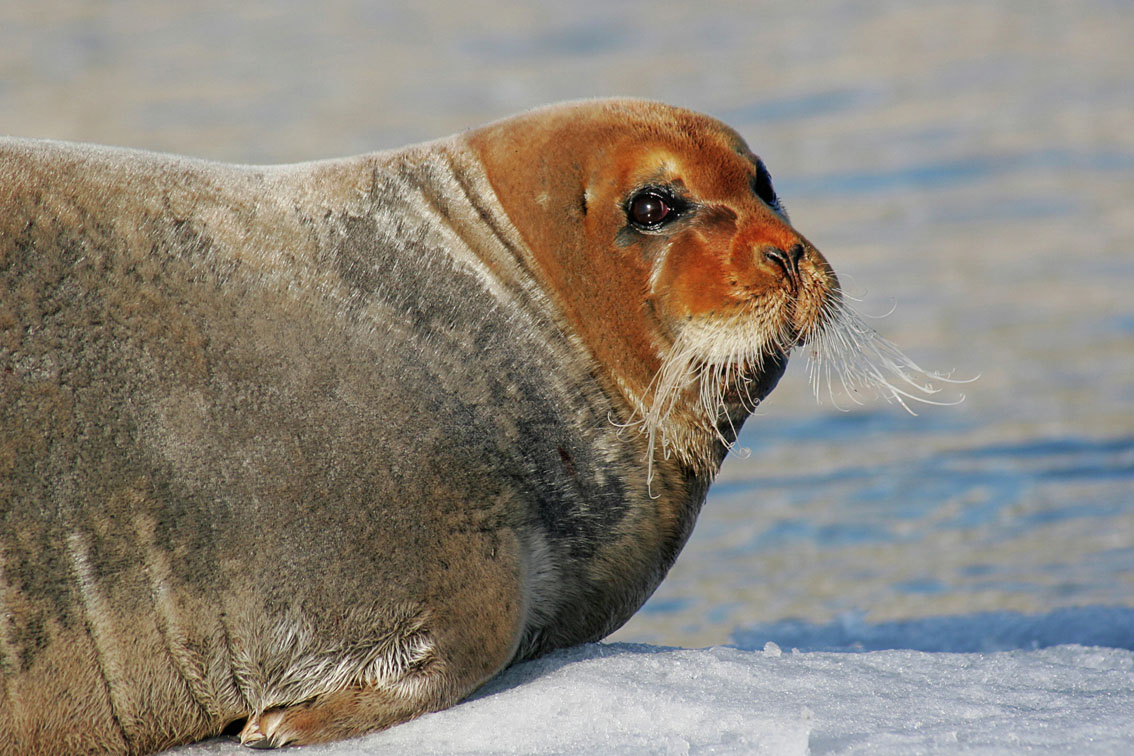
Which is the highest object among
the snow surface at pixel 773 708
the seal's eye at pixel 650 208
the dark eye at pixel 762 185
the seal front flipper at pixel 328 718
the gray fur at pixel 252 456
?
the dark eye at pixel 762 185

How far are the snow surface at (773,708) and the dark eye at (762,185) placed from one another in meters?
1.13

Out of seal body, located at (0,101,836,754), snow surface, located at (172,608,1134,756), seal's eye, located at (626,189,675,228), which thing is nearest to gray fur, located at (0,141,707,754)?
seal body, located at (0,101,836,754)

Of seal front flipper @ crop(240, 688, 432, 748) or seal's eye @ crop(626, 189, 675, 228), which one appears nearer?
seal front flipper @ crop(240, 688, 432, 748)

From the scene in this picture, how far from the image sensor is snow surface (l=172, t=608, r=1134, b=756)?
3.14 m

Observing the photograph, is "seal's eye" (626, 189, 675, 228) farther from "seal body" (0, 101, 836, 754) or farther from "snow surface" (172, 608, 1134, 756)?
"snow surface" (172, 608, 1134, 756)

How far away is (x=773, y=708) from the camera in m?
3.32

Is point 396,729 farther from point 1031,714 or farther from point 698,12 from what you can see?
point 698,12

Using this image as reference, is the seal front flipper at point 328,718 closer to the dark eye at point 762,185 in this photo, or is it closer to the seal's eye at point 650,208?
the seal's eye at point 650,208

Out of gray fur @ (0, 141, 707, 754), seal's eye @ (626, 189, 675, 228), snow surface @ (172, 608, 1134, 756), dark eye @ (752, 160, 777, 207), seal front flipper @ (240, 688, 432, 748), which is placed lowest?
snow surface @ (172, 608, 1134, 756)

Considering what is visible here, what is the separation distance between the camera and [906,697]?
3.49m

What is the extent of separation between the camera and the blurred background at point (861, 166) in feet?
22.7

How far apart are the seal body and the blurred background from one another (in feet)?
2.27

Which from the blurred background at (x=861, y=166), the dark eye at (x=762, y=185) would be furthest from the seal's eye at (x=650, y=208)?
the blurred background at (x=861, y=166)

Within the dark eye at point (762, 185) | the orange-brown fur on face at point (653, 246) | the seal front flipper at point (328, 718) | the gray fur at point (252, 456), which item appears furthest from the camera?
the dark eye at point (762, 185)
